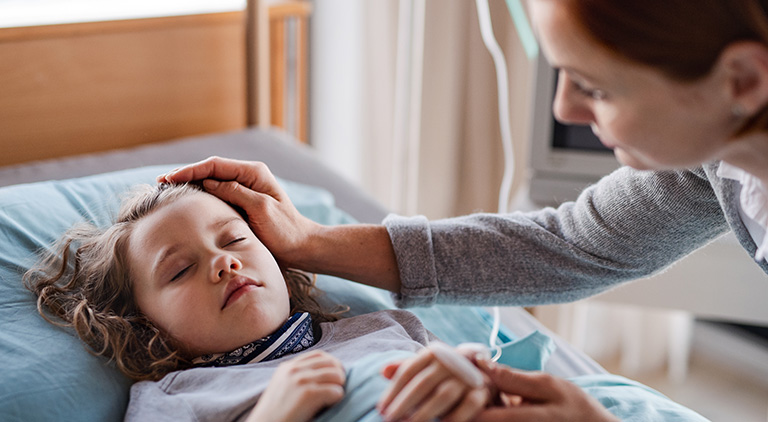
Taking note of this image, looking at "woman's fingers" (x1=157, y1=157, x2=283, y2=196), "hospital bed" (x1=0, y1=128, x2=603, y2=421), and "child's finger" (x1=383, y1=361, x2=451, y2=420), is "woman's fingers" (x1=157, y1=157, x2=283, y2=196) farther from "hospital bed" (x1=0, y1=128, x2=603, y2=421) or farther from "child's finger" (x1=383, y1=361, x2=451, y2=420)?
"child's finger" (x1=383, y1=361, x2=451, y2=420)

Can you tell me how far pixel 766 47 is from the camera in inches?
26.3

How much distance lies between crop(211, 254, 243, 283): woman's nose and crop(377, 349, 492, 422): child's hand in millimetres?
323

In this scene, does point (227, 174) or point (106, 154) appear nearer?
point (227, 174)

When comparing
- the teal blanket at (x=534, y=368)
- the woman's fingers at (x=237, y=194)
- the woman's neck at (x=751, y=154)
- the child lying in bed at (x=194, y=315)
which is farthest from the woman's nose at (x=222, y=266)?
the woman's neck at (x=751, y=154)

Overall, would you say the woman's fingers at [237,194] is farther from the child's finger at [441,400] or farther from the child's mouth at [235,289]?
the child's finger at [441,400]

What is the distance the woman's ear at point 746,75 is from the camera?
67 cm

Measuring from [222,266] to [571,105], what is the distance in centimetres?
46

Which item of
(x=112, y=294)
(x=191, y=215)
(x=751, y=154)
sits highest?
(x=751, y=154)

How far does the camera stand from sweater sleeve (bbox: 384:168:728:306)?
41.9 inches

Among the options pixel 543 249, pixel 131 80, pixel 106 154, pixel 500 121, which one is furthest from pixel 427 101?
pixel 543 249

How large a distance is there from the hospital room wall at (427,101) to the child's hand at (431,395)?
1391 mm

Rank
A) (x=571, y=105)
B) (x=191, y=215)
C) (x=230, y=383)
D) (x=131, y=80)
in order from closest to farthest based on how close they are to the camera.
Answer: (x=571, y=105) → (x=230, y=383) → (x=191, y=215) → (x=131, y=80)

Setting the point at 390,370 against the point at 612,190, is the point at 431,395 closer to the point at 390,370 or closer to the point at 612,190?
the point at 390,370

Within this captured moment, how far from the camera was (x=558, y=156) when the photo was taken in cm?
172
